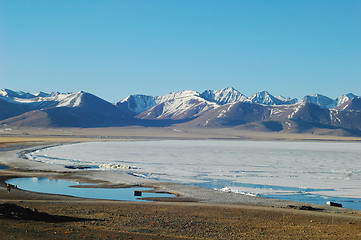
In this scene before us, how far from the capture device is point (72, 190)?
125 ft

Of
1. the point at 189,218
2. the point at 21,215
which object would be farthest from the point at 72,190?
the point at 21,215

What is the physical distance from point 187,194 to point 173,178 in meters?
11.6

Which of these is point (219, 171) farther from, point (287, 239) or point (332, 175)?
point (287, 239)

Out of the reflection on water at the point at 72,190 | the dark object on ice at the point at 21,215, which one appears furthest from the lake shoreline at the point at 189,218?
the reflection on water at the point at 72,190

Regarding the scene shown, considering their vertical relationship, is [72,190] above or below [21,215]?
below

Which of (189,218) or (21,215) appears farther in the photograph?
(189,218)

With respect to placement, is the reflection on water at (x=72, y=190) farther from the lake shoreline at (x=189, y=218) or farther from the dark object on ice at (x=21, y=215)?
the dark object on ice at (x=21, y=215)

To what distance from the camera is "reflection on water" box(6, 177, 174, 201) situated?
34.9 m

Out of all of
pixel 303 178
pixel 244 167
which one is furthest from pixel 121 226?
pixel 244 167

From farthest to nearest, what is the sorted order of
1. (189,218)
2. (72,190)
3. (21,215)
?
(72,190)
(189,218)
(21,215)

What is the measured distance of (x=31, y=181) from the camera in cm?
4416

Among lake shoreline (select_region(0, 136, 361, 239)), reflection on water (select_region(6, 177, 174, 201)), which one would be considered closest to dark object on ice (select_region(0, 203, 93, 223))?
lake shoreline (select_region(0, 136, 361, 239))

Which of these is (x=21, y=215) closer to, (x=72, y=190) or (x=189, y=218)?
(x=189, y=218)

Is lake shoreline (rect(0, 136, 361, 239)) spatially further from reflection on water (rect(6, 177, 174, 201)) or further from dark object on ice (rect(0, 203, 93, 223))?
reflection on water (rect(6, 177, 174, 201))
